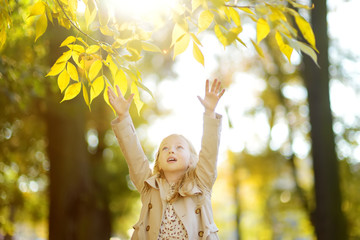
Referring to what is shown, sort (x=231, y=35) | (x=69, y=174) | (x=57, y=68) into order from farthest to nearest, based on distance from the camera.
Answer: (x=69, y=174) → (x=57, y=68) → (x=231, y=35)

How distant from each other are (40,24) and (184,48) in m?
0.85

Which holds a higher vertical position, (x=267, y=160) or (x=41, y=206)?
(x=267, y=160)

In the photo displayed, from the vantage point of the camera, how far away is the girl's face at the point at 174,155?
321cm

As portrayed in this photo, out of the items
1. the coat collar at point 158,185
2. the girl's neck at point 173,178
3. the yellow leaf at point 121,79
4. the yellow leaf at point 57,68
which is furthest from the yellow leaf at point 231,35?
the girl's neck at point 173,178

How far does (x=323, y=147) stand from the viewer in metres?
7.57

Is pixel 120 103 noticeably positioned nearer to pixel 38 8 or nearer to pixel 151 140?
pixel 38 8

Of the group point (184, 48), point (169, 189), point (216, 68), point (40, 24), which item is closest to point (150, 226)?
point (169, 189)

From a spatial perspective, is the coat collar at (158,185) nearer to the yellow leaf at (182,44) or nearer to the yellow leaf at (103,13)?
the yellow leaf at (182,44)

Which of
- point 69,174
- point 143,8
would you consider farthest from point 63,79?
point 69,174

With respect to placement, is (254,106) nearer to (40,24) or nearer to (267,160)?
(267,160)

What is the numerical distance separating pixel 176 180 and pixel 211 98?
2.15 ft

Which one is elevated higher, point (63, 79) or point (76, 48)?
point (76, 48)

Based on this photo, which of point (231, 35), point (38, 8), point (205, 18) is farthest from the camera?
point (38, 8)

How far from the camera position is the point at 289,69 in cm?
1432
